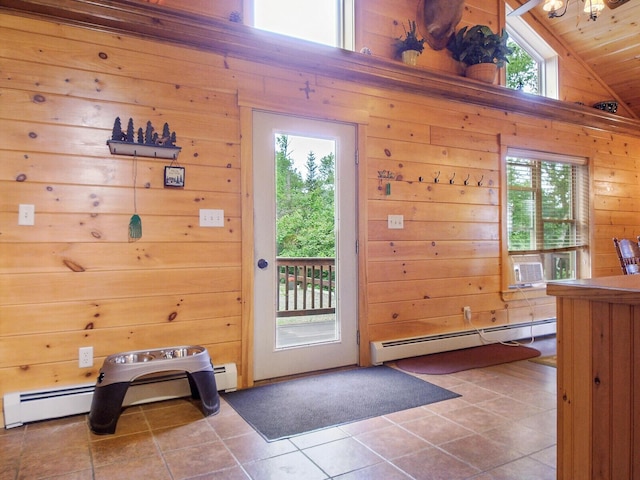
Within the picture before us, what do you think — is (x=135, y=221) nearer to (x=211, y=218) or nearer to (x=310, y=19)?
(x=211, y=218)

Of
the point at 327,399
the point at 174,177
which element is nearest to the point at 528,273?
the point at 327,399

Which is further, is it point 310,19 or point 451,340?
point 451,340

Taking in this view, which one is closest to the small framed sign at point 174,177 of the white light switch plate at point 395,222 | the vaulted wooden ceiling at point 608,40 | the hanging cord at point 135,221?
the hanging cord at point 135,221

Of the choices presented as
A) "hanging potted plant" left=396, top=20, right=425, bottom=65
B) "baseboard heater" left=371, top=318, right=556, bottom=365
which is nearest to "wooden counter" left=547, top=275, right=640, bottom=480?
"baseboard heater" left=371, top=318, right=556, bottom=365

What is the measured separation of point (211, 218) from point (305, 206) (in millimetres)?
734

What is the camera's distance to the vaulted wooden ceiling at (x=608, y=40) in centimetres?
449

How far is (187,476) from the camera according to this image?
1887 mm

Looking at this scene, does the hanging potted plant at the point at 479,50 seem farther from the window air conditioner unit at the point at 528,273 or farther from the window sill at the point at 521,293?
the window sill at the point at 521,293

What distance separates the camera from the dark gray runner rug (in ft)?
8.01

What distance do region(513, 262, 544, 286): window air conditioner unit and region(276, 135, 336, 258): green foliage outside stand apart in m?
2.17

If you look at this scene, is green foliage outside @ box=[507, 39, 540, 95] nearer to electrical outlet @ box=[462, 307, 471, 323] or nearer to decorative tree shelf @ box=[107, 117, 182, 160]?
electrical outlet @ box=[462, 307, 471, 323]

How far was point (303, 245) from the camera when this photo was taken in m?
3.35

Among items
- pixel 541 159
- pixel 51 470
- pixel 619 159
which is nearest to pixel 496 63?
pixel 541 159

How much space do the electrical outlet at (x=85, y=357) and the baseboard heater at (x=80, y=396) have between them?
0.12m
